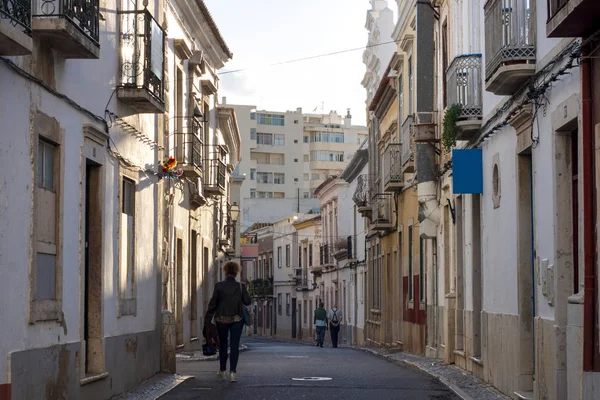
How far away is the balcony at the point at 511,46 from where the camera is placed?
1211 cm

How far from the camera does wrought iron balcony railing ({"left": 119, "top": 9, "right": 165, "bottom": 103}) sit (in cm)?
1423

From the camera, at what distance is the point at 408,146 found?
985 inches

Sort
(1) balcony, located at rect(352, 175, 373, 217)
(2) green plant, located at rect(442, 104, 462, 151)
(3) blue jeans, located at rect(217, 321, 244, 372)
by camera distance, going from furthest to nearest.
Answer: (1) balcony, located at rect(352, 175, 373, 217) < (2) green plant, located at rect(442, 104, 462, 151) < (3) blue jeans, located at rect(217, 321, 244, 372)

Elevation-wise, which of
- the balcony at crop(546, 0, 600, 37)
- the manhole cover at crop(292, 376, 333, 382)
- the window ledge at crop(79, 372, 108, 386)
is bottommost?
the manhole cover at crop(292, 376, 333, 382)

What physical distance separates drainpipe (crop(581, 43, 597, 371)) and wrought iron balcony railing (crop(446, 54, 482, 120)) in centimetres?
668

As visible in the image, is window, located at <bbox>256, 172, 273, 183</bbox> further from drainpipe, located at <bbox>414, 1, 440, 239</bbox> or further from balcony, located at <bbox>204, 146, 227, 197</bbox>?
drainpipe, located at <bbox>414, 1, 440, 239</bbox>

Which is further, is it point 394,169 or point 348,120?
point 348,120

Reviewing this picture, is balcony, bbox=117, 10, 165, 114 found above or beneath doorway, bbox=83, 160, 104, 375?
above

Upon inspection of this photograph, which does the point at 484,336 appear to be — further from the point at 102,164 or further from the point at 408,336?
the point at 408,336

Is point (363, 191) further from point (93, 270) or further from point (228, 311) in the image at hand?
point (93, 270)

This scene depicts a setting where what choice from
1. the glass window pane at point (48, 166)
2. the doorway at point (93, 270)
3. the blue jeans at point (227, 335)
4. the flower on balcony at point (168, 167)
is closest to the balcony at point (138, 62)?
the doorway at point (93, 270)

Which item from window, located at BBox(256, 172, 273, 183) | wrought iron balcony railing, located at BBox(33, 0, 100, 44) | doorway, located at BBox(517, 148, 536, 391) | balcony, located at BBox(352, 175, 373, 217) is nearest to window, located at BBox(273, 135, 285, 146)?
window, located at BBox(256, 172, 273, 183)

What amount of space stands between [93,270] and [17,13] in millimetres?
4821

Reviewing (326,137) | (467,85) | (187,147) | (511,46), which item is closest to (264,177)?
(326,137)
